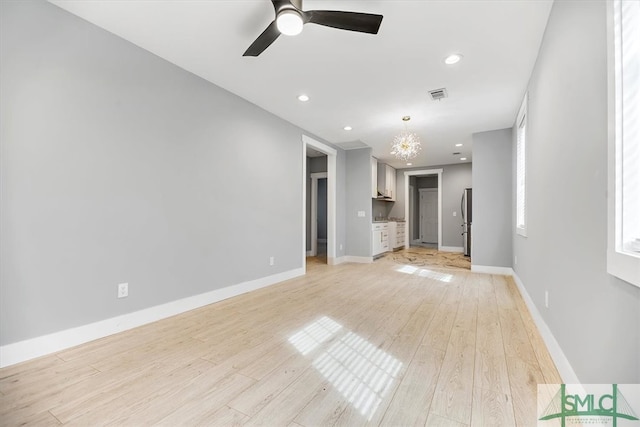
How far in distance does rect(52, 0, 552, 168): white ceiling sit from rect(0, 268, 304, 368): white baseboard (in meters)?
2.51

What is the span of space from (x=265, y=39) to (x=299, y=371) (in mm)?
2416

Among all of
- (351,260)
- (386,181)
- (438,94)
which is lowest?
(351,260)

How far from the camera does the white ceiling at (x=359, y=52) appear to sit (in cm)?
216

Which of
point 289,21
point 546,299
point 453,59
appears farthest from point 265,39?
point 546,299

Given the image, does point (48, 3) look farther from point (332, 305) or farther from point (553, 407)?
point (553, 407)

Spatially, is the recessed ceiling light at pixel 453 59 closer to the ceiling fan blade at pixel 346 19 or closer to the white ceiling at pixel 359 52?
the white ceiling at pixel 359 52

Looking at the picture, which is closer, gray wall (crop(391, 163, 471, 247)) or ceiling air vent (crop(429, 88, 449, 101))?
ceiling air vent (crop(429, 88, 449, 101))

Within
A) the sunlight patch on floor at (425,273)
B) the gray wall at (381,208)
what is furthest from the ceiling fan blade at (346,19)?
the gray wall at (381,208)

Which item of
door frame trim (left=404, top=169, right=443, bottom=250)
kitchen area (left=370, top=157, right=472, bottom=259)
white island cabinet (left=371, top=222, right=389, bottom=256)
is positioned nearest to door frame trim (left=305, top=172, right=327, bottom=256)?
kitchen area (left=370, top=157, right=472, bottom=259)

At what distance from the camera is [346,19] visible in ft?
6.26

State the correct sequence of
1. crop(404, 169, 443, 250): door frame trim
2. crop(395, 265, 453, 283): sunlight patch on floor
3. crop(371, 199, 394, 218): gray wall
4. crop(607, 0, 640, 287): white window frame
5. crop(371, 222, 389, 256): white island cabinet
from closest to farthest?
1. crop(607, 0, 640, 287): white window frame
2. crop(395, 265, 453, 283): sunlight patch on floor
3. crop(371, 222, 389, 256): white island cabinet
4. crop(371, 199, 394, 218): gray wall
5. crop(404, 169, 443, 250): door frame trim

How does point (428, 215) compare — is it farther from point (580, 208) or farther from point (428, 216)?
point (580, 208)

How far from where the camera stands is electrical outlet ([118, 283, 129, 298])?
2460 mm

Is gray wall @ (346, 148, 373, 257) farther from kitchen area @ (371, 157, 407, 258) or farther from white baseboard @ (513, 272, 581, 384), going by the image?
white baseboard @ (513, 272, 581, 384)
